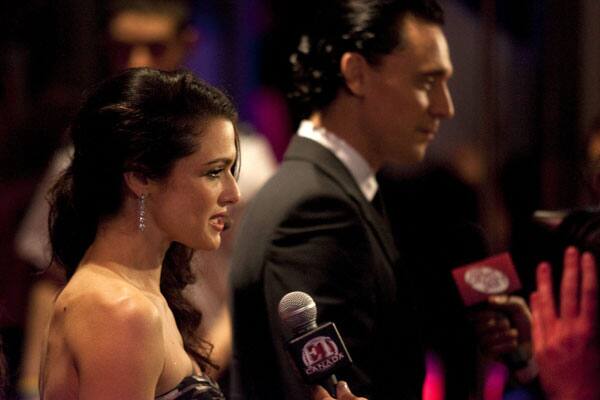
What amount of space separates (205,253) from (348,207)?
A: 94 cm

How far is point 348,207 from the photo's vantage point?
2518 millimetres

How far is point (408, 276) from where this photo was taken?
2.55 m

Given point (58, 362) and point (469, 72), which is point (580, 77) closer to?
point (469, 72)

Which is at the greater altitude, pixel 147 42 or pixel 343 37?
pixel 343 37

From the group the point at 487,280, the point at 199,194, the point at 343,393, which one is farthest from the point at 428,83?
the point at 343,393

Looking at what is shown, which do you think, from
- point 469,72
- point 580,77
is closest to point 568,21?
point 580,77

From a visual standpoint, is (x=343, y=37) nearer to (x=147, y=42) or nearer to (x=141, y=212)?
(x=141, y=212)

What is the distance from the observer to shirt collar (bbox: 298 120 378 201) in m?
2.69

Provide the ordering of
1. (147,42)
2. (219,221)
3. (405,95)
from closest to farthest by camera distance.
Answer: (219,221), (405,95), (147,42)

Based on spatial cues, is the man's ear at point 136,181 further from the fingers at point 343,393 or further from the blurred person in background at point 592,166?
the blurred person in background at point 592,166

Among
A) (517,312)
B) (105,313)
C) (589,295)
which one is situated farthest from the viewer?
(517,312)

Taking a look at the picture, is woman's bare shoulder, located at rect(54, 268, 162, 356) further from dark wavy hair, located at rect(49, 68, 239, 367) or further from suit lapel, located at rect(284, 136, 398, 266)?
suit lapel, located at rect(284, 136, 398, 266)

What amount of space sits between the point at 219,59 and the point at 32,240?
1.63 m

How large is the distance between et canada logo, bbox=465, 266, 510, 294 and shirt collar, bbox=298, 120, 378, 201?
1.12ft
